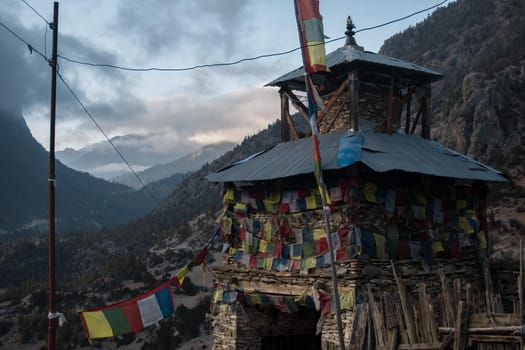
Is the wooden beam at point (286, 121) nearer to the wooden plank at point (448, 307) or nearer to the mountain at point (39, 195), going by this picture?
the wooden plank at point (448, 307)

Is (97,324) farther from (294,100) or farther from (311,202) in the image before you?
(294,100)

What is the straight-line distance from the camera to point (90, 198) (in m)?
118

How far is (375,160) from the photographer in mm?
12883

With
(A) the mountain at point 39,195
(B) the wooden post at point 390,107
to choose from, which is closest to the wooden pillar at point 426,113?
(B) the wooden post at point 390,107

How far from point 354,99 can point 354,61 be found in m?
1.05

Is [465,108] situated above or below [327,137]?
above

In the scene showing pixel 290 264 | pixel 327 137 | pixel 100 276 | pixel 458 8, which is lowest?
pixel 100 276

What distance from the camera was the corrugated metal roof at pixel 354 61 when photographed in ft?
50.0

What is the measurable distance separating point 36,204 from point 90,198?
19.6 meters

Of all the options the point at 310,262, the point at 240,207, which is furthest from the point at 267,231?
the point at 310,262

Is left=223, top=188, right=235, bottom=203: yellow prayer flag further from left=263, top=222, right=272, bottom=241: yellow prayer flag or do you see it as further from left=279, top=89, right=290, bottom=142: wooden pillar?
left=279, top=89, right=290, bottom=142: wooden pillar

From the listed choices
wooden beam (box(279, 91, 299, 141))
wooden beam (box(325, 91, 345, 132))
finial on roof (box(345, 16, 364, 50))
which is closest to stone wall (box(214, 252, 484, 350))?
wooden beam (box(279, 91, 299, 141))

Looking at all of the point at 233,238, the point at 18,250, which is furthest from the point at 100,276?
the point at 233,238

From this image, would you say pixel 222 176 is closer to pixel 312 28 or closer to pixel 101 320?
pixel 101 320
